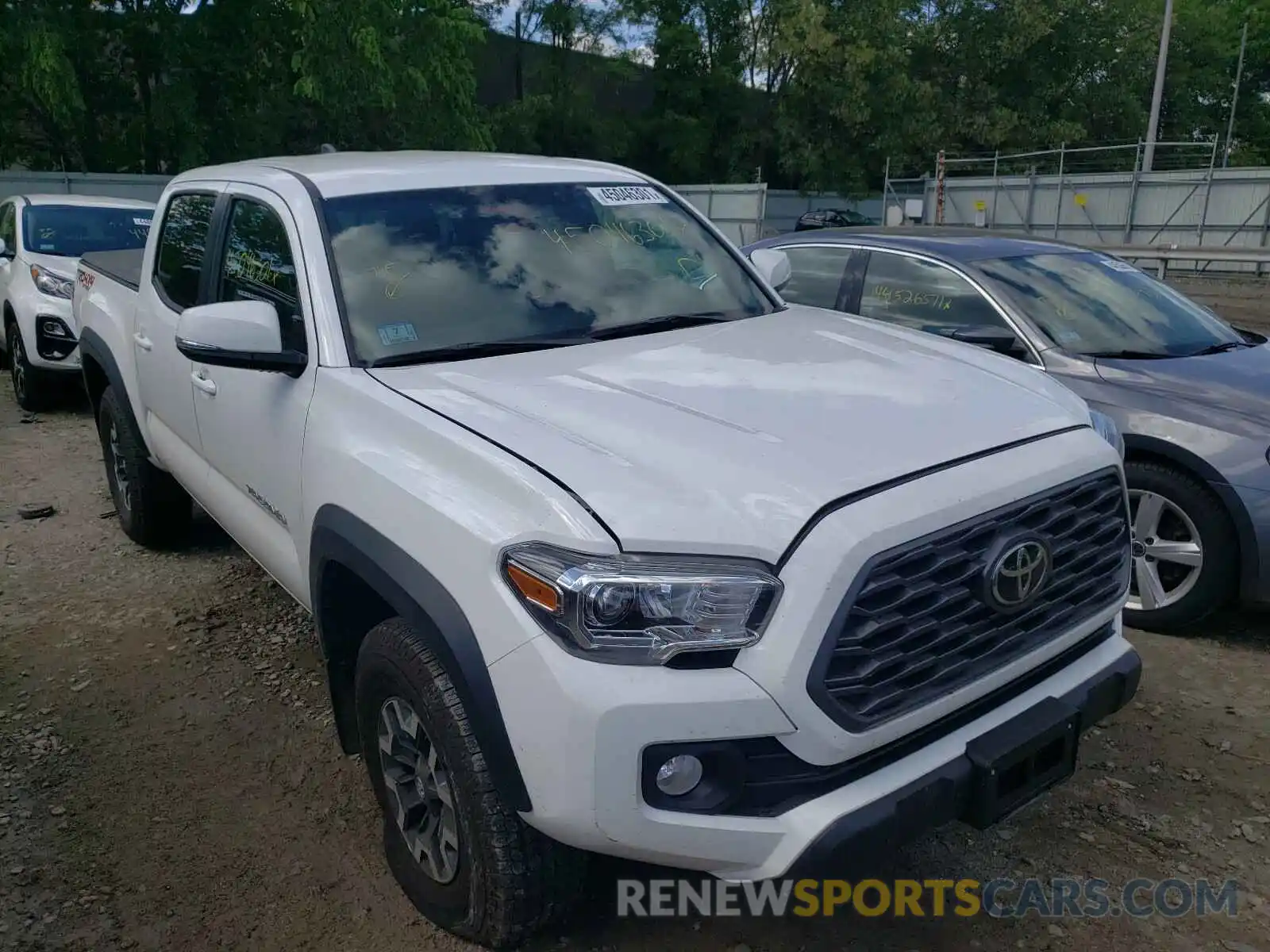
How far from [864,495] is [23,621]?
13.1 feet

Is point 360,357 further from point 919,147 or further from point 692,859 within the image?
point 919,147

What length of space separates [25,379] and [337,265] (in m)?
6.55

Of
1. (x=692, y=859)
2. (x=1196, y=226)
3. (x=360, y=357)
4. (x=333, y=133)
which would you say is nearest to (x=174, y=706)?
(x=360, y=357)

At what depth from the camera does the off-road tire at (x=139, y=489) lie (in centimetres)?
495

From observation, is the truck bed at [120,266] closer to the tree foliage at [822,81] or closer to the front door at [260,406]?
the front door at [260,406]

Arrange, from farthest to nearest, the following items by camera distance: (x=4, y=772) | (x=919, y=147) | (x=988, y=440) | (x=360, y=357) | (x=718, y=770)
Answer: (x=919, y=147) < (x=4, y=772) < (x=360, y=357) < (x=988, y=440) < (x=718, y=770)

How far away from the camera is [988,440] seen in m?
2.44

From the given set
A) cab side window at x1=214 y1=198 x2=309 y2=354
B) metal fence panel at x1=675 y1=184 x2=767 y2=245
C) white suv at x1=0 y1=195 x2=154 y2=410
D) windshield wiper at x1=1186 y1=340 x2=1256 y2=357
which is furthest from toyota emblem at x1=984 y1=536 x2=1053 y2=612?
metal fence panel at x1=675 y1=184 x2=767 y2=245

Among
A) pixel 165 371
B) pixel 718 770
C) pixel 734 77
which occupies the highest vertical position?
pixel 734 77

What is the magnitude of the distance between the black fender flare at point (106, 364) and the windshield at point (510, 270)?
2.14m

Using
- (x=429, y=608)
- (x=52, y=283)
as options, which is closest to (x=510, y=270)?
(x=429, y=608)

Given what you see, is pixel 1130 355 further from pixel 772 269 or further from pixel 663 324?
pixel 663 324

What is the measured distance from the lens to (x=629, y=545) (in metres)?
2.05

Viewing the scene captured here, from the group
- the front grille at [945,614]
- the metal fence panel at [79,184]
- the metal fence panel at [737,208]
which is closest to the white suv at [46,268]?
the front grille at [945,614]
